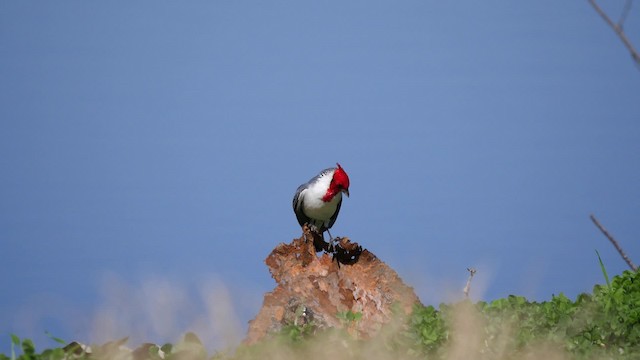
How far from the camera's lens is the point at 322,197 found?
9.27 m

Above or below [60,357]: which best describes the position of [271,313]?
above

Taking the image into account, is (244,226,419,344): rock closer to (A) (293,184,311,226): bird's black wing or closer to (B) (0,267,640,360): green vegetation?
(B) (0,267,640,360): green vegetation

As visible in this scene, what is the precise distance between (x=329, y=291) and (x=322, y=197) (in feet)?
9.25

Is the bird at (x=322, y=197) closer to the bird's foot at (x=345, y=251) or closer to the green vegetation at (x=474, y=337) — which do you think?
the bird's foot at (x=345, y=251)

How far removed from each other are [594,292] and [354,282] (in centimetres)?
216

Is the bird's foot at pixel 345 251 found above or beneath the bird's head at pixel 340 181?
beneath

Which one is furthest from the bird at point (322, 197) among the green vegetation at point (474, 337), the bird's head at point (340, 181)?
the green vegetation at point (474, 337)

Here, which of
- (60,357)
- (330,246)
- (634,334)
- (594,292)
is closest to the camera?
(60,357)

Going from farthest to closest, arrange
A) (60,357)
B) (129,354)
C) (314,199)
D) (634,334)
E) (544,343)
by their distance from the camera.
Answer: (314,199) < (634,334) < (544,343) < (129,354) < (60,357)

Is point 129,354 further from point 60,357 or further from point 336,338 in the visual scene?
point 336,338

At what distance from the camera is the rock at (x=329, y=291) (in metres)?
6.27

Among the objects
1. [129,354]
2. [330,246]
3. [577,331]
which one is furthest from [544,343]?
[129,354]

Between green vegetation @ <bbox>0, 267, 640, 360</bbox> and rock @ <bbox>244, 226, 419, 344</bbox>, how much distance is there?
210mm

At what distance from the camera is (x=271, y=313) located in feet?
20.8
